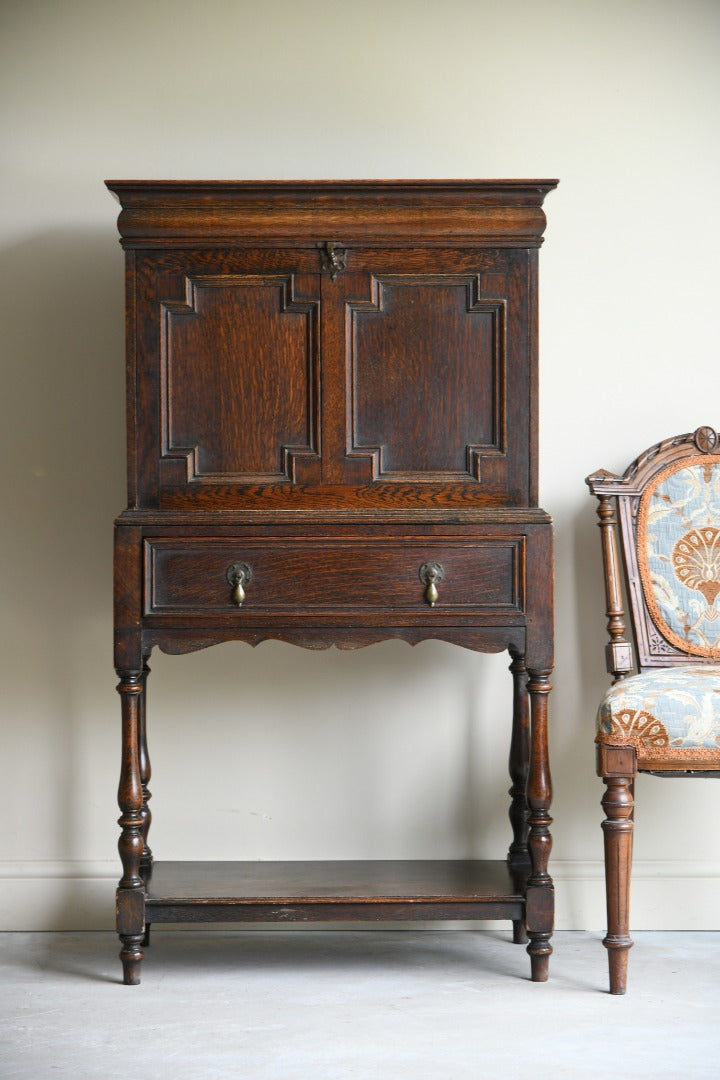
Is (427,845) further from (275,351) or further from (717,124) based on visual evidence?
(717,124)

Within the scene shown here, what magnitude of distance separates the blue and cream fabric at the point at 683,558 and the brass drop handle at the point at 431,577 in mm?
582

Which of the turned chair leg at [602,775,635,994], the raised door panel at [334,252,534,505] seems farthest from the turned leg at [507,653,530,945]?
the raised door panel at [334,252,534,505]

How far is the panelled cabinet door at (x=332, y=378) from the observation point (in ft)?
7.76

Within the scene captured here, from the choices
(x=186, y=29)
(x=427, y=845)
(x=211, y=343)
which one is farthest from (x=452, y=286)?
(x=427, y=845)

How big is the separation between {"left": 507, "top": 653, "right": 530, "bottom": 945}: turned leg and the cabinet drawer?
39 cm

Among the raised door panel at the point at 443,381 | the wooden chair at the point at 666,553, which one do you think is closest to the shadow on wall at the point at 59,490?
the raised door panel at the point at 443,381

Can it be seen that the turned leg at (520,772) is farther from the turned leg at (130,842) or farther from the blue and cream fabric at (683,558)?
the turned leg at (130,842)

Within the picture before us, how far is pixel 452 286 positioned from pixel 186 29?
3.68 feet

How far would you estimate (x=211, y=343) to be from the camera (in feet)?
7.80

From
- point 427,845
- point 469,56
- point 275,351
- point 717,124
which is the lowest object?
point 427,845

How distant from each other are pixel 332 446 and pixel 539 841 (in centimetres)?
93

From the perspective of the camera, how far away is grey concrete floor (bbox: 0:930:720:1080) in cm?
193

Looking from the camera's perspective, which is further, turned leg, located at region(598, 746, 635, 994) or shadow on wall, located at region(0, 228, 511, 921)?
shadow on wall, located at region(0, 228, 511, 921)

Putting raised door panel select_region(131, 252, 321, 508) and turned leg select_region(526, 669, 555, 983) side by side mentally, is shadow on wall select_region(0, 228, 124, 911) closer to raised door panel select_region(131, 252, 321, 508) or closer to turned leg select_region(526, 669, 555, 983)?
raised door panel select_region(131, 252, 321, 508)
